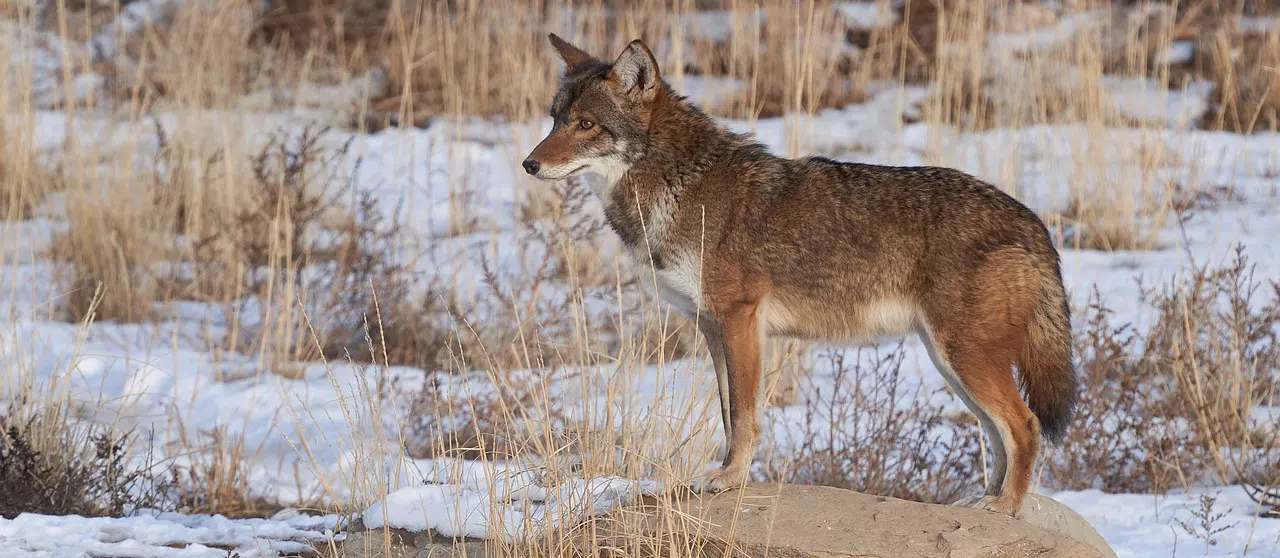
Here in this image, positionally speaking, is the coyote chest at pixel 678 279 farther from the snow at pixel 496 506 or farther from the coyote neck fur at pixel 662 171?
the snow at pixel 496 506

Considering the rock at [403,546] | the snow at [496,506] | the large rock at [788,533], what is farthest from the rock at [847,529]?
the rock at [403,546]

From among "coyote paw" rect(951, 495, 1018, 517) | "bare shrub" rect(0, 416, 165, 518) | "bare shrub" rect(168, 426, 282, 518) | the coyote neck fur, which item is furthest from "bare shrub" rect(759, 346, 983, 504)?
"bare shrub" rect(0, 416, 165, 518)

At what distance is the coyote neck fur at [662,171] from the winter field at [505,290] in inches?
9.7

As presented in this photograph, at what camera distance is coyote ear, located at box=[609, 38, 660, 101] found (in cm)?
465

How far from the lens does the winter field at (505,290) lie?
458 centimetres

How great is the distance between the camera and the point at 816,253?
15.1 feet

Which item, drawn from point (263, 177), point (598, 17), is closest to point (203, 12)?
point (598, 17)

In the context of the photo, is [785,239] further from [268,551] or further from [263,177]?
[263,177]

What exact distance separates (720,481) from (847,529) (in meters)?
0.54

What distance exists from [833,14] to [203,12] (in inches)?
260

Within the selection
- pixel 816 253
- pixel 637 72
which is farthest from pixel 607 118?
pixel 816 253

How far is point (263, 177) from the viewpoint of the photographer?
7738mm

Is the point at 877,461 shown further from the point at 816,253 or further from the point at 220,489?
the point at 220,489

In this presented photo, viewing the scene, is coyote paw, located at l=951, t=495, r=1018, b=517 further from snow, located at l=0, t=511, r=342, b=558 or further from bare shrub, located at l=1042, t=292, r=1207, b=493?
snow, located at l=0, t=511, r=342, b=558
